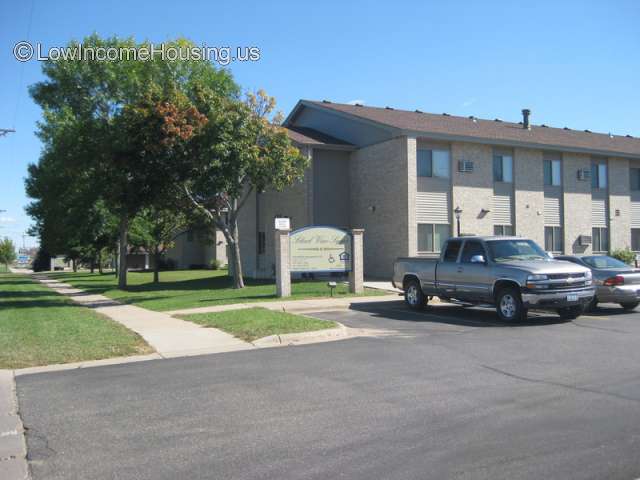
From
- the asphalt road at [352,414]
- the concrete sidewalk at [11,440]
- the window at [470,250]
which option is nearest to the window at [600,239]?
the window at [470,250]

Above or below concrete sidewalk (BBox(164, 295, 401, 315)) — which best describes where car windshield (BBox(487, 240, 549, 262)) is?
above

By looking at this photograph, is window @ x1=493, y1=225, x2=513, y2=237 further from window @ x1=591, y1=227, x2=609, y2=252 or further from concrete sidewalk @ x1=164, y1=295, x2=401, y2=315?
concrete sidewalk @ x1=164, y1=295, x2=401, y2=315

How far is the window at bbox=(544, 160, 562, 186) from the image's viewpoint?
29.5 metres

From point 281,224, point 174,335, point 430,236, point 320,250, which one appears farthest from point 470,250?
point 430,236

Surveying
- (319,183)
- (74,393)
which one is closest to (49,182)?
(319,183)

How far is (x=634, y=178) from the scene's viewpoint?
107 ft

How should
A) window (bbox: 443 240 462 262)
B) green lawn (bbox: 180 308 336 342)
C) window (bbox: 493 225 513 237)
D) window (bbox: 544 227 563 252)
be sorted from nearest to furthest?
green lawn (bbox: 180 308 336 342)
window (bbox: 443 240 462 262)
window (bbox: 493 225 513 237)
window (bbox: 544 227 563 252)

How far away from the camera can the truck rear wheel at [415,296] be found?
16047mm

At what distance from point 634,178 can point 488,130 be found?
9511 millimetres

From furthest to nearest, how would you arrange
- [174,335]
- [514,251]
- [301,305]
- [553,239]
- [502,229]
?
[553,239]
[502,229]
[301,305]
[514,251]
[174,335]

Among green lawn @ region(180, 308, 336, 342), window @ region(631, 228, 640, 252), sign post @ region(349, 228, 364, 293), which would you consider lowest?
green lawn @ region(180, 308, 336, 342)

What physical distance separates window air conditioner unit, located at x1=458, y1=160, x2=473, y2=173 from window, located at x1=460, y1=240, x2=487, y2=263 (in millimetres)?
12584

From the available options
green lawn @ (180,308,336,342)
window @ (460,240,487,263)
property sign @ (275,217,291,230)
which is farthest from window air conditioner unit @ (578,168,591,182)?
green lawn @ (180,308,336,342)

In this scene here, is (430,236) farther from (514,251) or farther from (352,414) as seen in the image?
(352,414)
